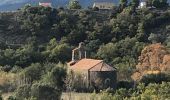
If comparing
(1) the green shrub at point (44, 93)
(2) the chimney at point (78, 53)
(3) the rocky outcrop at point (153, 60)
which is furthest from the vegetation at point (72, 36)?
(1) the green shrub at point (44, 93)

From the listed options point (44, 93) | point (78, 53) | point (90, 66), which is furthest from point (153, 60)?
point (44, 93)

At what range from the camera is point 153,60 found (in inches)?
3056

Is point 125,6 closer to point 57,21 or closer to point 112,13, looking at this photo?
point 112,13

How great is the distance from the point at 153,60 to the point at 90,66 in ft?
27.7

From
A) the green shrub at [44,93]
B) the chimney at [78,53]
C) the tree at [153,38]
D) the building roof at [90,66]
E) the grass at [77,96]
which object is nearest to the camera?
the green shrub at [44,93]

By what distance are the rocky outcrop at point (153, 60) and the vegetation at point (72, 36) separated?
41.8 inches

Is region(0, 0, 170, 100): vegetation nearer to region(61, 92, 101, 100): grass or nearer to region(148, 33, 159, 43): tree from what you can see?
region(148, 33, 159, 43): tree

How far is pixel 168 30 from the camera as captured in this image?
9456cm

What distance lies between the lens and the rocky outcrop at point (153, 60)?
2965 inches

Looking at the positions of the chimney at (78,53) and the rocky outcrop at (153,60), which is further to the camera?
the chimney at (78,53)

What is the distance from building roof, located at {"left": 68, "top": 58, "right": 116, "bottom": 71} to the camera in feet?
237

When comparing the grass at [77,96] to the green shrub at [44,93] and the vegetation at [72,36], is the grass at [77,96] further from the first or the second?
the vegetation at [72,36]

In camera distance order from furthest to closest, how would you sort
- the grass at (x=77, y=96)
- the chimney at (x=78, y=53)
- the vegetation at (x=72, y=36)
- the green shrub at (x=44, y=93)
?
the vegetation at (x=72, y=36) → the chimney at (x=78, y=53) → the grass at (x=77, y=96) → the green shrub at (x=44, y=93)

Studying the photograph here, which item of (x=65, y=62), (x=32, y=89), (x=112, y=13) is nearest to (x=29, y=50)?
(x=65, y=62)
